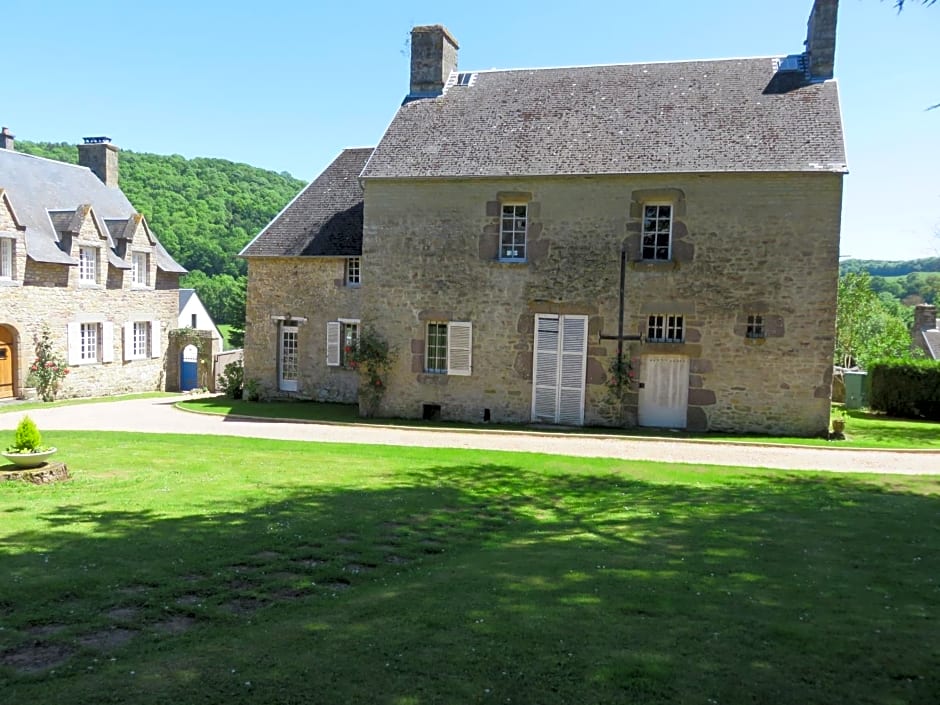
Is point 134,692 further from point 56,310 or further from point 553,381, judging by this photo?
point 56,310

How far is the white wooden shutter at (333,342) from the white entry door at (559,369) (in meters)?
6.85

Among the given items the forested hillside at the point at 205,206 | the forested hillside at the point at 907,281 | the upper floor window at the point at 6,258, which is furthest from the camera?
the forested hillside at the point at 907,281

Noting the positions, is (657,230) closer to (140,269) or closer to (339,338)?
(339,338)

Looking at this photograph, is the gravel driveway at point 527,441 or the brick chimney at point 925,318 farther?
the brick chimney at point 925,318

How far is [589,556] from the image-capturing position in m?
7.06

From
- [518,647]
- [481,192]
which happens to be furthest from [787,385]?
[518,647]

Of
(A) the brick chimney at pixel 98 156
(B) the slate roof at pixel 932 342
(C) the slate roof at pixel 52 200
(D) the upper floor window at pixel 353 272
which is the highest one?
(A) the brick chimney at pixel 98 156

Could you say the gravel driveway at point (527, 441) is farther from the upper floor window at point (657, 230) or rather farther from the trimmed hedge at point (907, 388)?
the trimmed hedge at point (907, 388)

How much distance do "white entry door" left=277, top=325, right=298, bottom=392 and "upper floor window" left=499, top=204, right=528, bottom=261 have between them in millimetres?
7947

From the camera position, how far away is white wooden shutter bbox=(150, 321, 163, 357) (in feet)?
101

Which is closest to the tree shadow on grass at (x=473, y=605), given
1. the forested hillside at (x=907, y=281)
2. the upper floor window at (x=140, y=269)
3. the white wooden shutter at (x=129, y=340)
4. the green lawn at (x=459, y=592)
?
the green lawn at (x=459, y=592)

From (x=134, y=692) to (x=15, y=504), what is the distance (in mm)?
6023

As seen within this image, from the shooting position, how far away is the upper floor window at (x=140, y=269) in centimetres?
2980

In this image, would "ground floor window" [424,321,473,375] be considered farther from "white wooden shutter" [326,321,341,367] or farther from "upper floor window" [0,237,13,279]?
"upper floor window" [0,237,13,279]
